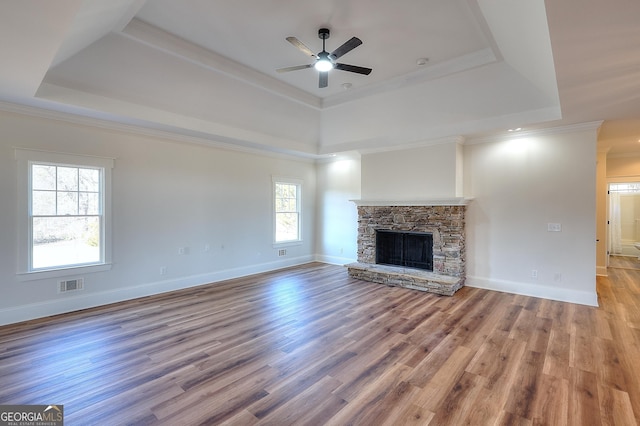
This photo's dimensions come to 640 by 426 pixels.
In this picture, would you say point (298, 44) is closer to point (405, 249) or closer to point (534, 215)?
point (405, 249)

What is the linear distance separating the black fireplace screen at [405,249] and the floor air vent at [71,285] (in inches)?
205

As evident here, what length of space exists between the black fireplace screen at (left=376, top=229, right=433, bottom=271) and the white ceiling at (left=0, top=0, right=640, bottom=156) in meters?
1.90

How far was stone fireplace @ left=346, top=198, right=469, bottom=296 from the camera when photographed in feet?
17.3

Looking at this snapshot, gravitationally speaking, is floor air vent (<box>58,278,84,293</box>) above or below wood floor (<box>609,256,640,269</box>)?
above

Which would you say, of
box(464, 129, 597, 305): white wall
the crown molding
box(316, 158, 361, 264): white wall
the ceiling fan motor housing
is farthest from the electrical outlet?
the ceiling fan motor housing

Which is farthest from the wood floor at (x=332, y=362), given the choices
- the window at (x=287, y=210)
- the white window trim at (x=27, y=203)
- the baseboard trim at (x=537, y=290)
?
the window at (x=287, y=210)

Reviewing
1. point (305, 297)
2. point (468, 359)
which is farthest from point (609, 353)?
point (305, 297)

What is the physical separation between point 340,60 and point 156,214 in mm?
3917

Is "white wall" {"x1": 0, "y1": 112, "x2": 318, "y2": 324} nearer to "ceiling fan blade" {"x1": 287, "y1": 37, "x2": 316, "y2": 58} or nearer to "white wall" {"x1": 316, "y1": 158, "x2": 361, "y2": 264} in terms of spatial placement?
"white wall" {"x1": 316, "y1": 158, "x2": 361, "y2": 264}

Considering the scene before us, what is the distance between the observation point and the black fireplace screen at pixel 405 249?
19.2 feet

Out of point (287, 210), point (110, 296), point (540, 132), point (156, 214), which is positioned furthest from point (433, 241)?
point (110, 296)

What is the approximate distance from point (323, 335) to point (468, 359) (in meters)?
1.51

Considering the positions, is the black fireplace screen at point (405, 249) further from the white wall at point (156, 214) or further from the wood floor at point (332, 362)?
the white wall at point (156, 214)

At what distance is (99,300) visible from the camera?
443 cm
